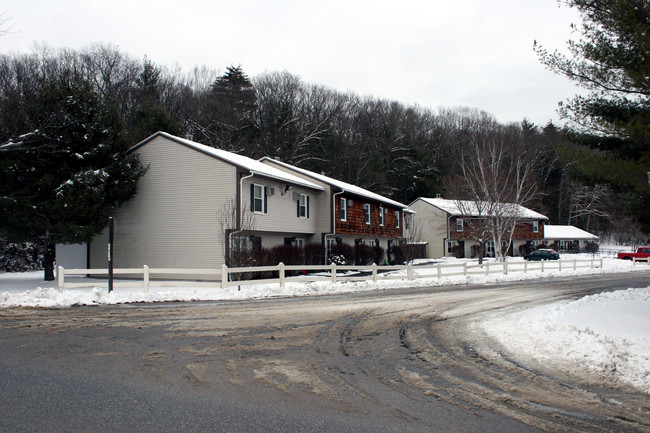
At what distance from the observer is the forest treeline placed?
→ 4488cm

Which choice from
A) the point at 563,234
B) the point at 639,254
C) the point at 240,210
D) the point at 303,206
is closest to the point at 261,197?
the point at 240,210

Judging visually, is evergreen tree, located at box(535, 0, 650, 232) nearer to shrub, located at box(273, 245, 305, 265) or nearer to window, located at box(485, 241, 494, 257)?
shrub, located at box(273, 245, 305, 265)

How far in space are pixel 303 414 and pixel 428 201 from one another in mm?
51977

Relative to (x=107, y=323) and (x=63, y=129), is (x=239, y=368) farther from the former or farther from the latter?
(x=63, y=129)

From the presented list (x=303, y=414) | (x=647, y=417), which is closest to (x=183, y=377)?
(x=303, y=414)

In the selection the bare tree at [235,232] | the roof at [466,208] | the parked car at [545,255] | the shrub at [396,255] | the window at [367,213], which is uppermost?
the roof at [466,208]

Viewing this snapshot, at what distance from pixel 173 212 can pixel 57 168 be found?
5531 millimetres

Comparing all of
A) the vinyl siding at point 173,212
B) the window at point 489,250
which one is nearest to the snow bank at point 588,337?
the vinyl siding at point 173,212

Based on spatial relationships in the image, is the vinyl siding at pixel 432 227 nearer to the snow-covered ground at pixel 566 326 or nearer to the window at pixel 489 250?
the window at pixel 489 250

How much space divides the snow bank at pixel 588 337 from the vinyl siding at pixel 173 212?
15846 millimetres

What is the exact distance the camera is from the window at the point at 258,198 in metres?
25.4

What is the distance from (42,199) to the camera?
22.6m

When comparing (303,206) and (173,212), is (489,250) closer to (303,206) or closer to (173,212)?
(303,206)

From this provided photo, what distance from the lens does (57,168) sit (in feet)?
74.3
